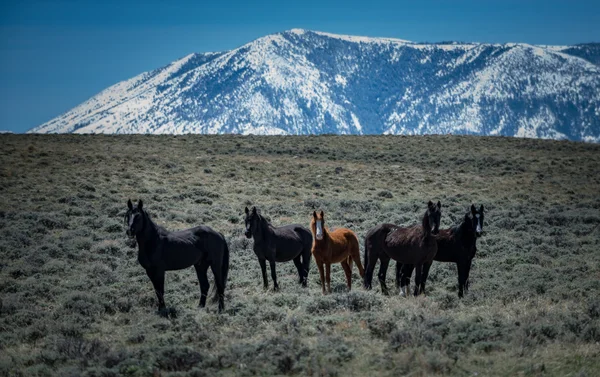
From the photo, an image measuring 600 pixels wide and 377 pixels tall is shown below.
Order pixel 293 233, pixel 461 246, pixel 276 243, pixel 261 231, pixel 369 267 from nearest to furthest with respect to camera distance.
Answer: pixel 461 246 < pixel 369 267 < pixel 261 231 < pixel 276 243 < pixel 293 233

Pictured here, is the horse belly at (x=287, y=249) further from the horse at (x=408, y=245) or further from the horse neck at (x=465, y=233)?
the horse neck at (x=465, y=233)

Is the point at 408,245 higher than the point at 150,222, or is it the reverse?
the point at 150,222

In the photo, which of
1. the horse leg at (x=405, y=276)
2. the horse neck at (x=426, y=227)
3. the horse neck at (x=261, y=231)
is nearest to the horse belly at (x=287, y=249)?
the horse neck at (x=261, y=231)

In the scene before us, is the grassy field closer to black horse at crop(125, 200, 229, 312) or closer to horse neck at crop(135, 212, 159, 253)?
black horse at crop(125, 200, 229, 312)

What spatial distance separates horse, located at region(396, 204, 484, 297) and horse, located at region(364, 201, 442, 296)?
1.66ft

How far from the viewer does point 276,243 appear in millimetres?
14812

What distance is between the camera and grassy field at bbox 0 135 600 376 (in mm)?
8852

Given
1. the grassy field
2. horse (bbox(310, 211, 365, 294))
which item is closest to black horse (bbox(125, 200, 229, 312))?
the grassy field

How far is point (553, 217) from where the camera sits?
27.9 metres

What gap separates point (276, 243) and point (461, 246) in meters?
4.66

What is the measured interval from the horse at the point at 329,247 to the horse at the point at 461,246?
1521mm

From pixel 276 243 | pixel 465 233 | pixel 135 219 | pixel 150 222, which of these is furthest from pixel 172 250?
pixel 465 233

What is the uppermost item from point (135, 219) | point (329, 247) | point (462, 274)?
point (135, 219)

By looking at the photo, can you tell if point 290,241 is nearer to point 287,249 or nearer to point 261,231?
point 287,249
